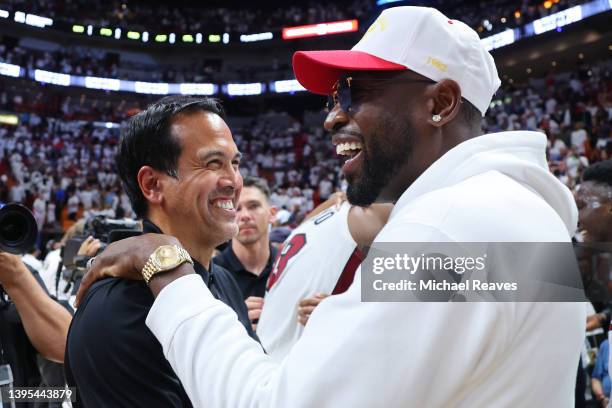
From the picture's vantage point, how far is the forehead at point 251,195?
4.52 m

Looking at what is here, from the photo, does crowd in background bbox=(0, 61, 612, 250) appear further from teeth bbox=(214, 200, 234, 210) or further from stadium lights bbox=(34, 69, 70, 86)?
teeth bbox=(214, 200, 234, 210)

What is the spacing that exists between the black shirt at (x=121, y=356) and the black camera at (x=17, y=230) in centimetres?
70

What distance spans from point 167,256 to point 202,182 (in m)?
0.58

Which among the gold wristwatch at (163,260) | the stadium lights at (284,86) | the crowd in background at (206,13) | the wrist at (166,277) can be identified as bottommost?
the wrist at (166,277)

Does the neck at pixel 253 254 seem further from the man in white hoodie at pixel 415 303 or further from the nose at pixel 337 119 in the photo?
the nose at pixel 337 119

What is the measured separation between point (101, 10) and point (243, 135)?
9196 mm

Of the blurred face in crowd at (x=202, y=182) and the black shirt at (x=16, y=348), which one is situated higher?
the blurred face in crowd at (x=202, y=182)

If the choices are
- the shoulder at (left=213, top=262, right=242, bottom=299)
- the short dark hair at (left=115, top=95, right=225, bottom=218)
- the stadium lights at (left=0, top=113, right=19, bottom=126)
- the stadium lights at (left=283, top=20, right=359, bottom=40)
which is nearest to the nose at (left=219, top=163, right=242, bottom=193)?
the short dark hair at (left=115, top=95, right=225, bottom=218)

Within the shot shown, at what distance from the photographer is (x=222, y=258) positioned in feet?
15.0

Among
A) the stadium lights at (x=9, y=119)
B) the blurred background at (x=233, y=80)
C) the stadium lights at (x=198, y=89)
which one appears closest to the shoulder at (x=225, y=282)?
the blurred background at (x=233, y=80)

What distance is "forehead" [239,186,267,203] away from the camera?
4516 millimetres

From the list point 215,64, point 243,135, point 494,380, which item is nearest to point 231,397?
point 494,380

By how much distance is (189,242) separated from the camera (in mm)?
1953

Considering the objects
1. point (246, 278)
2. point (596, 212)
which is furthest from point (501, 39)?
point (596, 212)
